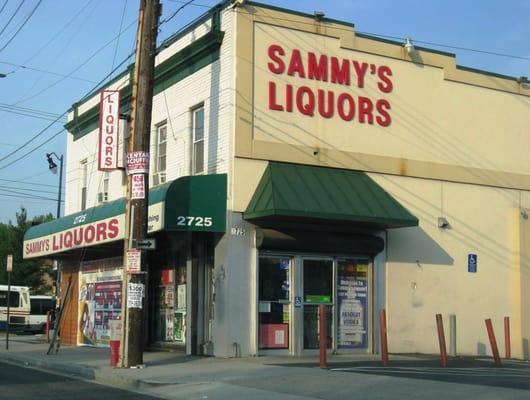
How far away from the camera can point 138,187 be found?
15.9 m

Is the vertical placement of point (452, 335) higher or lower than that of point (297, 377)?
higher

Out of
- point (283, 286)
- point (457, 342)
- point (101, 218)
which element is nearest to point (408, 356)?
point (457, 342)

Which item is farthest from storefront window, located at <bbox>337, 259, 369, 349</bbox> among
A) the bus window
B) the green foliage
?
the green foliage

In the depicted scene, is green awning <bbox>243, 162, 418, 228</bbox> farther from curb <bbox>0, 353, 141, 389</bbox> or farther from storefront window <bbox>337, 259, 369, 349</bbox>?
curb <bbox>0, 353, 141, 389</bbox>

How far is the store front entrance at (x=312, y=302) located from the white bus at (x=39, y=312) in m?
24.7

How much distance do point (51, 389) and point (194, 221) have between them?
547 cm

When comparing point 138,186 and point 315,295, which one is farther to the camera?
point 315,295

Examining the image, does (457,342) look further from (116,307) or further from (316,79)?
(116,307)

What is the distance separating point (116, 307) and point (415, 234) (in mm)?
9551

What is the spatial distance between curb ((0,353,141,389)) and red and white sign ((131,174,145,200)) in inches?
146

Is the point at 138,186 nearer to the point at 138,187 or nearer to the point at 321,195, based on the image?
the point at 138,187

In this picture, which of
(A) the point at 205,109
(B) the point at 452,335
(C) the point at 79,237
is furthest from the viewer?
(C) the point at 79,237

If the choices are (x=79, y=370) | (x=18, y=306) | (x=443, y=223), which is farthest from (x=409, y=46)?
(x=18, y=306)

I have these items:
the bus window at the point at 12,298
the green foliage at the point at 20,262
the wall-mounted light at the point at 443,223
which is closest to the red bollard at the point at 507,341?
the wall-mounted light at the point at 443,223
